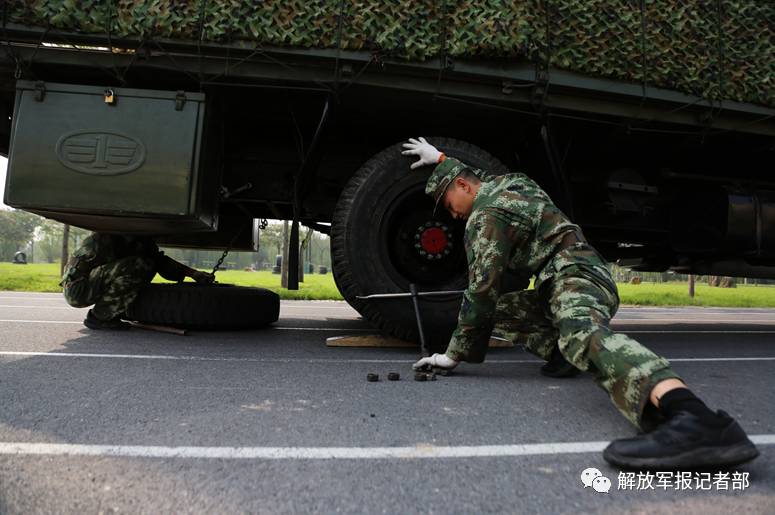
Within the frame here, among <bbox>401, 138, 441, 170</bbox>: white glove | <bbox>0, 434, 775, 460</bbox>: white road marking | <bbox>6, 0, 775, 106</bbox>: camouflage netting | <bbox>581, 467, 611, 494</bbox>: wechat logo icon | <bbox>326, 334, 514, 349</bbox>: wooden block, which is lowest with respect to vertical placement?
<bbox>0, 434, 775, 460</bbox>: white road marking

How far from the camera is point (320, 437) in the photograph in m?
1.50

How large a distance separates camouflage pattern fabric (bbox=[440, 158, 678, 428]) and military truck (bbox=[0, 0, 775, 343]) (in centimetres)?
64

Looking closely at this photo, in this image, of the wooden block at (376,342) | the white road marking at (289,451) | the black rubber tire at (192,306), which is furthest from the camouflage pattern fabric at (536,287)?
the black rubber tire at (192,306)

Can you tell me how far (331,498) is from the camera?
1123 millimetres

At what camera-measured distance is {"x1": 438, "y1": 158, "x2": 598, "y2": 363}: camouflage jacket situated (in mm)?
2018

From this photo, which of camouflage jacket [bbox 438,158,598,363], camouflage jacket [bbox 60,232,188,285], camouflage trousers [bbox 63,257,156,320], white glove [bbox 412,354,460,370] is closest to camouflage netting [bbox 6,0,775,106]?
camouflage jacket [bbox 438,158,598,363]

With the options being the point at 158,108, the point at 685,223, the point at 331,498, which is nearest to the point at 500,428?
the point at 331,498

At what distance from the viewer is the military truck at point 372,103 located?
2.73 meters

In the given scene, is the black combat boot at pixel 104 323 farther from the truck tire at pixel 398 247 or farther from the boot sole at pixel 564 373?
the boot sole at pixel 564 373

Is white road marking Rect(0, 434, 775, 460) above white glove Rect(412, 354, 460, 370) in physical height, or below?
below

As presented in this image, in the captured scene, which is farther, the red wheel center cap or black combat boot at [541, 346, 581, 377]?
the red wheel center cap

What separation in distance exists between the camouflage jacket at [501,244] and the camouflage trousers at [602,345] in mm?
147

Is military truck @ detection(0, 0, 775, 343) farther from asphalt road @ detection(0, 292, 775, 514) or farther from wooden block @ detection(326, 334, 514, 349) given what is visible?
asphalt road @ detection(0, 292, 775, 514)

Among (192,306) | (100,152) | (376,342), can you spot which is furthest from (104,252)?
(376,342)
